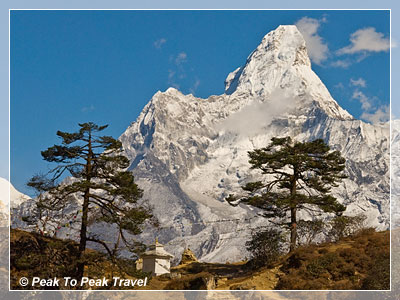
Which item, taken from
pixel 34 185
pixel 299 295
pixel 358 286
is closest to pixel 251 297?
pixel 299 295

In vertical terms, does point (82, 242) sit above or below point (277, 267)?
above

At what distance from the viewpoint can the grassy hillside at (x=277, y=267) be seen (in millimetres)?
31047

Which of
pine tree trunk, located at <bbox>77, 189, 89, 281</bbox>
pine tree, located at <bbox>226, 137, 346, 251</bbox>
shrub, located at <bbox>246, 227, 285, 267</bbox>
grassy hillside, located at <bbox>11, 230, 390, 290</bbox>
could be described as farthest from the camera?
shrub, located at <bbox>246, 227, 285, 267</bbox>

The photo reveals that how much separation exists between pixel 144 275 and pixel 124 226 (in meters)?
2.84

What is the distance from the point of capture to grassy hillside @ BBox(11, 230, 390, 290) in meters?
31.0

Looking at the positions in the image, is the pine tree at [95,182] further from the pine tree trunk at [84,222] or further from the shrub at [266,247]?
the shrub at [266,247]

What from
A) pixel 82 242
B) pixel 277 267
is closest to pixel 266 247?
pixel 277 267

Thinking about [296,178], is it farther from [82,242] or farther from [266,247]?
[82,242]

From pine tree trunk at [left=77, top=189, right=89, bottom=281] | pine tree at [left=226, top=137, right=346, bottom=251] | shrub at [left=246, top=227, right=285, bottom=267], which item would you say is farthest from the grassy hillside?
pine tree at [left=226, top=137, right=346, bottom=251]

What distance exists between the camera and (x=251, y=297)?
32.2 m

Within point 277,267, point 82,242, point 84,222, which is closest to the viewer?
point 84,222

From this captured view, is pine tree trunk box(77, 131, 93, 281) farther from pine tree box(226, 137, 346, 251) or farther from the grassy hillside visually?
pine tree box(226, 137, 346, 251)

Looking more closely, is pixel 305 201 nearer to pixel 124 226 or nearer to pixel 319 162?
pixel 319 162

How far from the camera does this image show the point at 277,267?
38438 millimetres
